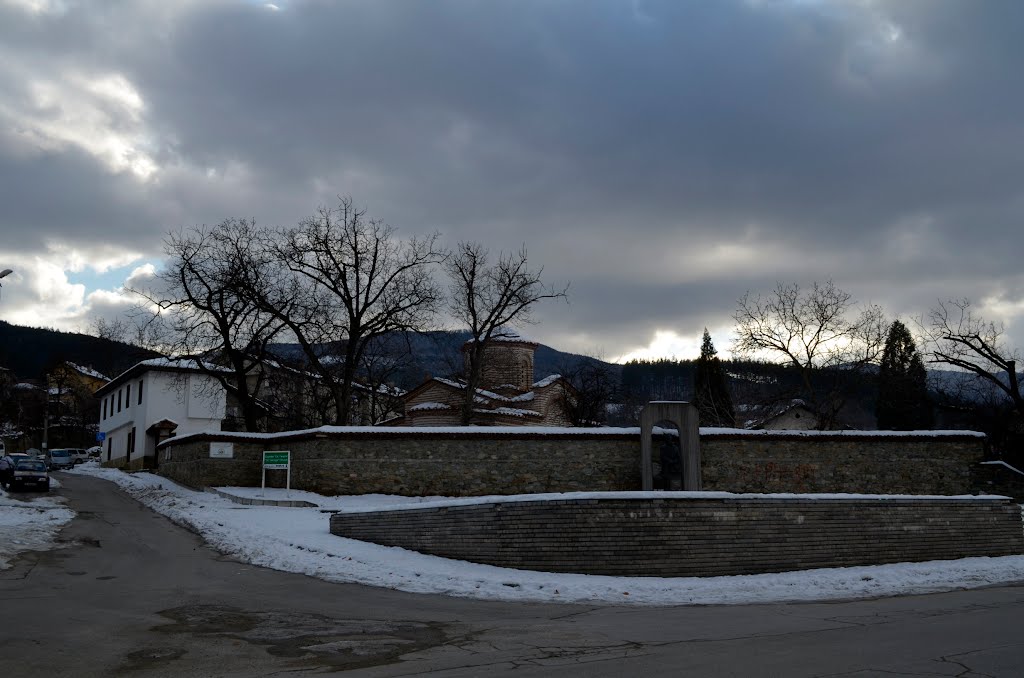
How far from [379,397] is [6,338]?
7501 centimetres

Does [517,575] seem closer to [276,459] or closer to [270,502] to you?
[270,502]

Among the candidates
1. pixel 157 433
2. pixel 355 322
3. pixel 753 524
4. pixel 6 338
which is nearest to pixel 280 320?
pixel 355 322

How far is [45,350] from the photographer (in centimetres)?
11088

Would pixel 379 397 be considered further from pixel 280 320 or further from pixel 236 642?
pixel 236 642

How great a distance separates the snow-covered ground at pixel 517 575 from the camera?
13.5 m

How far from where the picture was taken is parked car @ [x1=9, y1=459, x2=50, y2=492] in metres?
31.8

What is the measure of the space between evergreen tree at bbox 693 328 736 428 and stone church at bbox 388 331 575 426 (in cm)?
843

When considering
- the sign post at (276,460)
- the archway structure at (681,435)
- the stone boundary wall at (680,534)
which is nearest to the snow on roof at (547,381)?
the archway structure at (681,435)

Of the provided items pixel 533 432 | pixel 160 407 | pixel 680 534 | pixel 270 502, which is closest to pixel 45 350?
pixel 160 407

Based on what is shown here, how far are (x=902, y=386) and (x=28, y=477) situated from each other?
1760 inches

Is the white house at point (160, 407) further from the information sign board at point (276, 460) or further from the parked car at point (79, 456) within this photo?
the information sign board at point (276, 460)

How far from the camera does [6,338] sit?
11050cm

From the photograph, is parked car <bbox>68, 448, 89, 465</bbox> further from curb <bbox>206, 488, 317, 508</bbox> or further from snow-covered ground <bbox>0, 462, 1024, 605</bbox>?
snow-covered ground <bbox>0, 462, 1024, 605</bbox>

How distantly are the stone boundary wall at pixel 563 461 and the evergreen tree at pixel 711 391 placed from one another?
11601 mm
